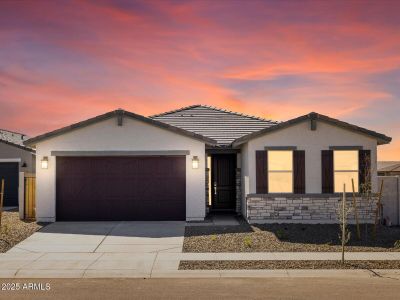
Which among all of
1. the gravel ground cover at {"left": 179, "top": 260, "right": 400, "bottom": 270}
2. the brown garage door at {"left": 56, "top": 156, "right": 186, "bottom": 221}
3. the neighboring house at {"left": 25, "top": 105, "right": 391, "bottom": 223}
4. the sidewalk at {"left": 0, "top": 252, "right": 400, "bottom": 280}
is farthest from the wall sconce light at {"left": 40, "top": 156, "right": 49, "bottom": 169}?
the gravel ground cover at {"left": 179, "top": 260, "right": 400, "bottom": 270}

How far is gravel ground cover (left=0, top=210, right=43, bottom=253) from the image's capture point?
14.1m

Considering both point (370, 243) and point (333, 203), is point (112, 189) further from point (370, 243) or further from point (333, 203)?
point (370, 243)

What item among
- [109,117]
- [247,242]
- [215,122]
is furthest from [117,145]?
[247,242]

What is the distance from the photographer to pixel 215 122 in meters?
22.5

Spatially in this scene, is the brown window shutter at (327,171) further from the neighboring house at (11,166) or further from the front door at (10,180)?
the front door at (10,180)

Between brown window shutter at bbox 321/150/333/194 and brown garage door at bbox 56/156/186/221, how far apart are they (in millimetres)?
5119

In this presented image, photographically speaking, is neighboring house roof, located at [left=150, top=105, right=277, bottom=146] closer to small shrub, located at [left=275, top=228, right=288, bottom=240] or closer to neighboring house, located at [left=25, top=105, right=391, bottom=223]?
neighboring house, located at [left=25, top=105, right=391, bottom=223]

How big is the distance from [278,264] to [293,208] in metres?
6.52

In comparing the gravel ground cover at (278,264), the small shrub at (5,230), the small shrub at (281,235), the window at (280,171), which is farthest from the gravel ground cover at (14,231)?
the window at (280,171)

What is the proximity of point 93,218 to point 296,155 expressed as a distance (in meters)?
7.87

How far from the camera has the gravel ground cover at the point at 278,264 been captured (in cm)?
1112

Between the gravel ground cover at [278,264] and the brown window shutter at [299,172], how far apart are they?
244 inches

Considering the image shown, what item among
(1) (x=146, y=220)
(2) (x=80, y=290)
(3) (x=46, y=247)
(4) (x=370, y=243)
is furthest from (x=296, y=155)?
(2) (x=80, y=290)

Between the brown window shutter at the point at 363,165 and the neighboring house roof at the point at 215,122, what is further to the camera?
the neighboring house roof at the point at 215,122
